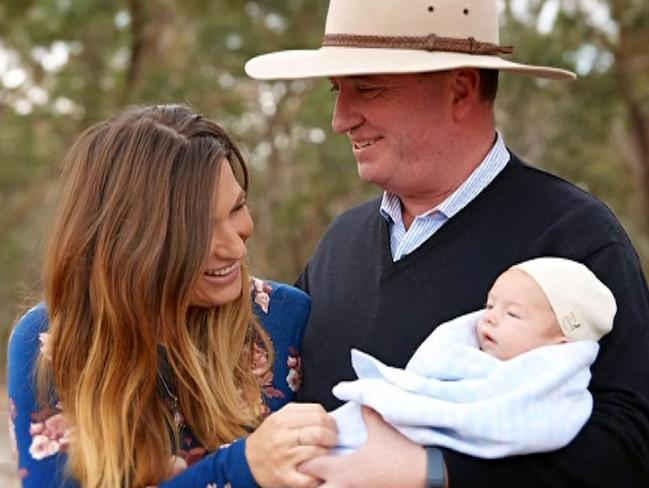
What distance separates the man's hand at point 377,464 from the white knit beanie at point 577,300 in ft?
1.24

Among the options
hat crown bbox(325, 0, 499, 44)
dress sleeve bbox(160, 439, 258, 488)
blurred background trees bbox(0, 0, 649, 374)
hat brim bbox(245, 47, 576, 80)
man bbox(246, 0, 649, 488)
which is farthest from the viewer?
blurred background trees bbox(0, 0, 649, 374)

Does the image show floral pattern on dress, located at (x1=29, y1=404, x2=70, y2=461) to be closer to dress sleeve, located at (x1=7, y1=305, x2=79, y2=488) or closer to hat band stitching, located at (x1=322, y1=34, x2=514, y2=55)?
dress sleeve, located at (x1=7, y1=305, x2=79, y2=488)

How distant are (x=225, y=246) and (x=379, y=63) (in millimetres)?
556

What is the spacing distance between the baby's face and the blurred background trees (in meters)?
9.41

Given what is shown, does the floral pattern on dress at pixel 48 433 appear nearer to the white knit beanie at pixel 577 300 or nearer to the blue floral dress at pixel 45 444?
the blue floral dress at pixel 45 444

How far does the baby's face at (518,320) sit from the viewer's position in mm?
2346

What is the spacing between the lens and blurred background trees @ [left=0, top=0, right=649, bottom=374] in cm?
1246

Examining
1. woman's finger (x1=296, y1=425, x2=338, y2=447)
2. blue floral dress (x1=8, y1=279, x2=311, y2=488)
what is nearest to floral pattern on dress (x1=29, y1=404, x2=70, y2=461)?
blue floral dress (x1=8, y1=279, x2=311, y2=488)

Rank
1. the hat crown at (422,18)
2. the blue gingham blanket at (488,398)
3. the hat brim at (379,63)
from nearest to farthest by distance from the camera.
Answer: the blue gingham blanket at (488,398), the hat brim at (379,63), the hat crown at (422,18)

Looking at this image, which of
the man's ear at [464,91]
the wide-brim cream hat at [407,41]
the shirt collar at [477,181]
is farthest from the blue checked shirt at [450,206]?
the wide-brim cream hat at [407,41]

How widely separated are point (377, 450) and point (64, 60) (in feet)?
41.5

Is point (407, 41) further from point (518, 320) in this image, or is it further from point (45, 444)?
point (45, 444)

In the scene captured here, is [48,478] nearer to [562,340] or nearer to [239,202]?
[239,202]

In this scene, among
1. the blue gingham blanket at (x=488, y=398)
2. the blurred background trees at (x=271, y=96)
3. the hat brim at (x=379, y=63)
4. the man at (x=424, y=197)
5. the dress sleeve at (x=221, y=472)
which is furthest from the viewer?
the blurred background trees at (x=271, y=96)
